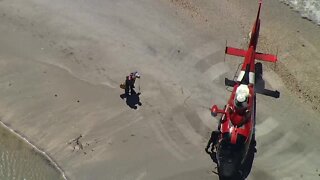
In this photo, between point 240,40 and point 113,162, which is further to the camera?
point 240,40

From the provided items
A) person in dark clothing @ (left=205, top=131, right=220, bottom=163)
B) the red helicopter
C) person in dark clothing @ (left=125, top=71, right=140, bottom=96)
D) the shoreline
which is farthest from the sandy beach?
the red helicopter

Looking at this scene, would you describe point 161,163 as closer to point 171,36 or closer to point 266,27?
point 171,36

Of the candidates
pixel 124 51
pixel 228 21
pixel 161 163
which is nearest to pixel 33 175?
pixel 161 163

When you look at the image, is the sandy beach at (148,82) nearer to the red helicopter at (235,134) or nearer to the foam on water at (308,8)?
the foam on water at (308,8)

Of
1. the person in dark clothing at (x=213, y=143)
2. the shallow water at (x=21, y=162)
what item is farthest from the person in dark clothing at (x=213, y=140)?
the shallow water at (x=21, y=162)

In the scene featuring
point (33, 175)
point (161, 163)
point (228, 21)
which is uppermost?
point (228, 21)
